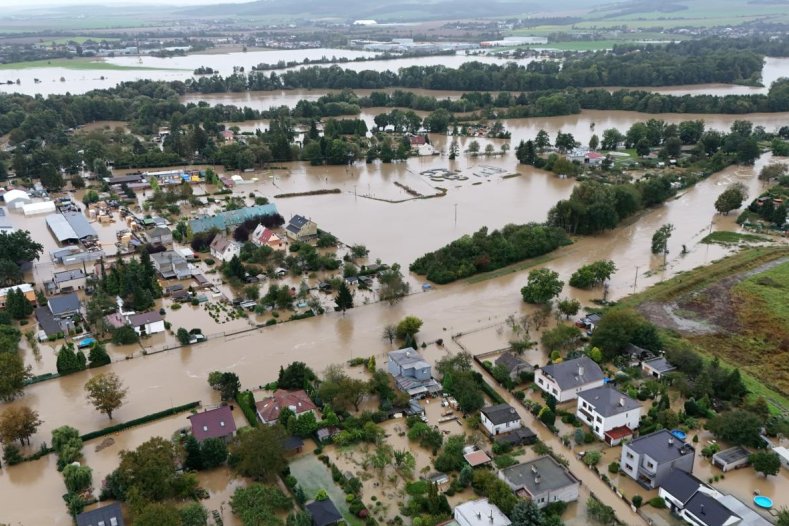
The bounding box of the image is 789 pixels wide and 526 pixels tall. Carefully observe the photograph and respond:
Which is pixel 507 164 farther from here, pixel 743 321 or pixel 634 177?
pixel 743 321

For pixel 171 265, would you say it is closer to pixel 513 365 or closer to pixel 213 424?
pixel 213 424

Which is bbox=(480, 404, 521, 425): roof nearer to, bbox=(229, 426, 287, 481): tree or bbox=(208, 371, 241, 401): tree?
bbox=(229, 426, 287, 481): tree

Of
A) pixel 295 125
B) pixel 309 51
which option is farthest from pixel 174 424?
pixel 309 51

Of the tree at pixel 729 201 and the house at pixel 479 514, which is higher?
the tree at pixel 729 201

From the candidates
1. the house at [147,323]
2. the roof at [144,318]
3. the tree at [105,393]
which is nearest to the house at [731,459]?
the tree at [105,393]

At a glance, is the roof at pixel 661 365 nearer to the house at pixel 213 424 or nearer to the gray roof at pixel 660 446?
the gray roof at pixel 660 446

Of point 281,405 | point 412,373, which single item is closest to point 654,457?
point 412,373
